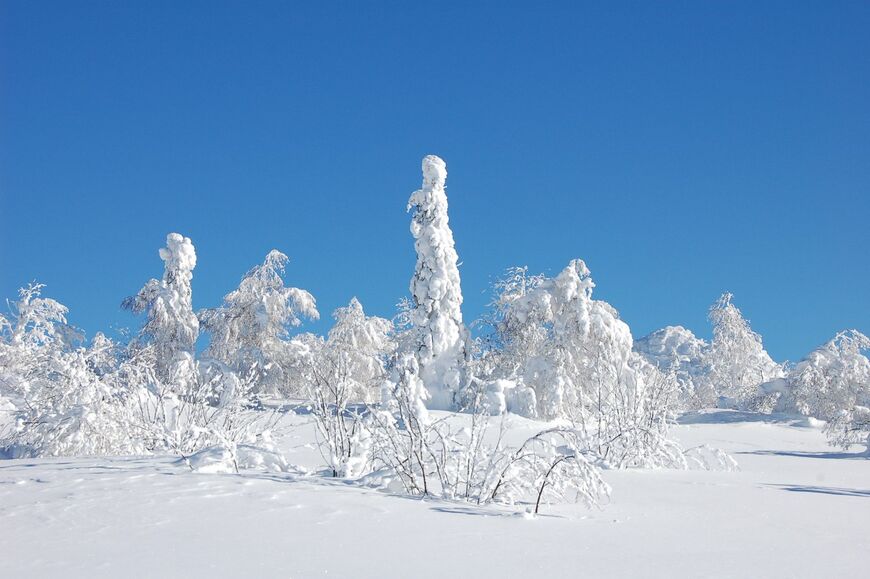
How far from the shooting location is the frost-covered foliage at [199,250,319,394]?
30578 millimetres

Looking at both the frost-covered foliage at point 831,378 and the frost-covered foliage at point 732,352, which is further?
the frost-covered foliage at point 732,352

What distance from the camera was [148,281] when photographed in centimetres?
2930

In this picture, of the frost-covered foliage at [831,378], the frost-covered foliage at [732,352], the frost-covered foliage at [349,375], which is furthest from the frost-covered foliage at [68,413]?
the frost-covered foliage at [732,352]

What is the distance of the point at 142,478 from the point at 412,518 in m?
2.37

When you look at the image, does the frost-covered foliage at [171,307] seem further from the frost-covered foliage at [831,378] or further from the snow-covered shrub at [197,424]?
the frost-covered foliage at [831,378]

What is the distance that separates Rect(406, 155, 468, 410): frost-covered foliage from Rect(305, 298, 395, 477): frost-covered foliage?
182 centimetres

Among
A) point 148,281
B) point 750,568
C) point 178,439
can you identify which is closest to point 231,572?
point 750,568

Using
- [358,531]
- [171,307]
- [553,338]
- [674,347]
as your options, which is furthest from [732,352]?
[358,531]

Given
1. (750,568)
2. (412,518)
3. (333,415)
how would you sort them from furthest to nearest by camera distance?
1. (333,415)
2. (412,518)
3. (750,568)

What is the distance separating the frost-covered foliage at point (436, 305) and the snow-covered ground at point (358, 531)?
1705 centimetres

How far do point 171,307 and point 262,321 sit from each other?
3.72m

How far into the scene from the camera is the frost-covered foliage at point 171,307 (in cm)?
2795

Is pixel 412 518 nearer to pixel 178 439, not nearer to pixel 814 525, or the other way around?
pixel 814 525

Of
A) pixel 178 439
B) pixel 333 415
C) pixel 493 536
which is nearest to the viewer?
pixel 493 536
